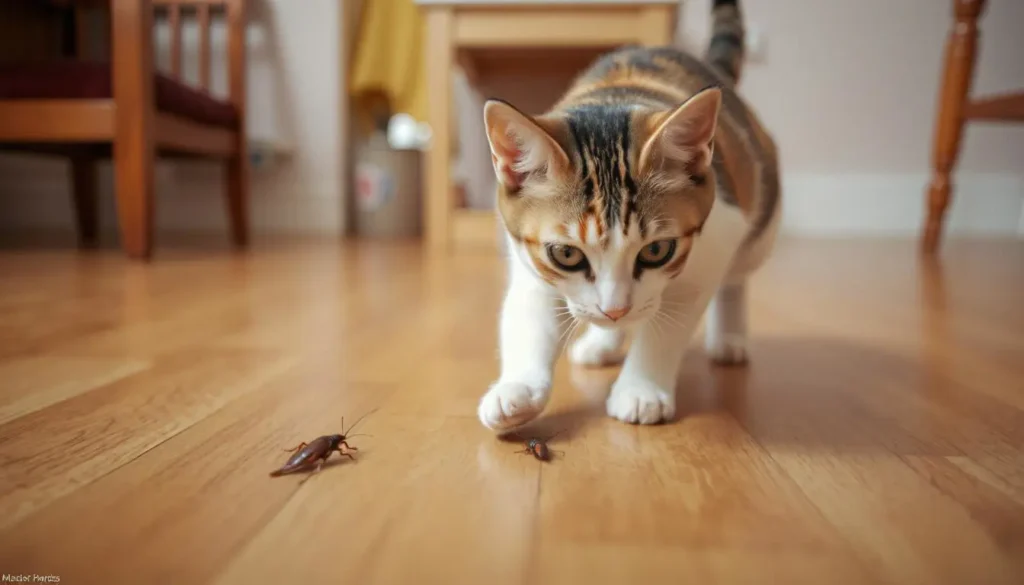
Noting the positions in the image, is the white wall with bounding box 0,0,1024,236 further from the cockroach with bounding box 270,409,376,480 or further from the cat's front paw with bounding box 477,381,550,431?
the cockroach with bounding box 270,409,376,480

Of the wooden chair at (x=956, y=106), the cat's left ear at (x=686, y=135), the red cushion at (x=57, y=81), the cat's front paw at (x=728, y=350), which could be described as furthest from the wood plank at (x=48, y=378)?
the wooden chair at (x=956, y=106)

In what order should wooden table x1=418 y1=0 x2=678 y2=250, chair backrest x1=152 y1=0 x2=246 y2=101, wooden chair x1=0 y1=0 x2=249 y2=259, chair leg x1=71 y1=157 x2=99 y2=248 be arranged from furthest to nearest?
chair leg x1=71 y1=157 x2=99 y2=248
chair backrest x1=152 y1=0 x2=246 y2=101
wooden table x1=418 y1=0 x2=678 y2=250
wooden chair x1=0 y1=0 x2=249 y2=259

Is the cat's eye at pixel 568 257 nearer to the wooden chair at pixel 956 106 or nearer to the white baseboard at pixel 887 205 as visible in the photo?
the wooden chair at pixel 956 106

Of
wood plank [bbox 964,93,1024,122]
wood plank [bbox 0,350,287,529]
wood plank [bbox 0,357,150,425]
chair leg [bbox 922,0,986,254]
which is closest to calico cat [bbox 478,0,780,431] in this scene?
wood plank [bbox 0,350,287,529]

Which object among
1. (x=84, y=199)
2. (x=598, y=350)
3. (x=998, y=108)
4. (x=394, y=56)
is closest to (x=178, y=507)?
(x=598, y=350)

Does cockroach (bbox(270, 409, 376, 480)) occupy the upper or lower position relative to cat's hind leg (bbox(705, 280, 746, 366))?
lower

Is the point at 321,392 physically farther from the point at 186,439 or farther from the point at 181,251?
the point at 181,251

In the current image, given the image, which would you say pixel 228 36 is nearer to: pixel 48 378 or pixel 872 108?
pixel 48 378
